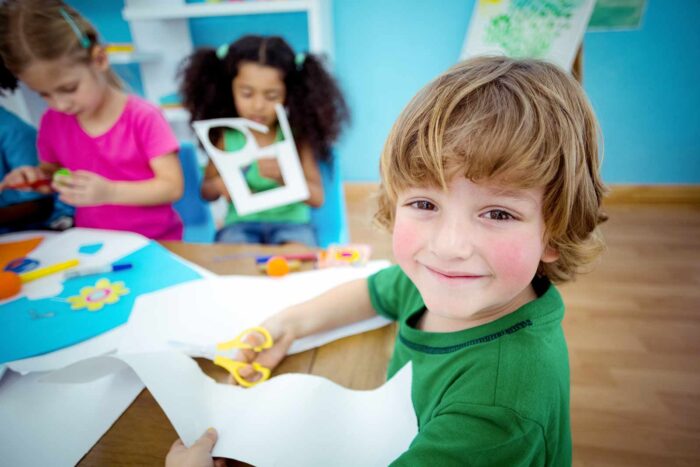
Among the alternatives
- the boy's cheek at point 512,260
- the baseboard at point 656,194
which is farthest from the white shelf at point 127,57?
the baseboard at point 656,194

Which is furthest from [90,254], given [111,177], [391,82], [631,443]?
[391,82]

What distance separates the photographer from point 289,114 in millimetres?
1084

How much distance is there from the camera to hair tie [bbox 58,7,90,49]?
0.76 m

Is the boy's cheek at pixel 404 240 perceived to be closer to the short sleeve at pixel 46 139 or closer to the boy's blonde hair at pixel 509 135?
the boy's blonde hair at pixel 509 135

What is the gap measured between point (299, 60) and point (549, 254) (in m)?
0.83

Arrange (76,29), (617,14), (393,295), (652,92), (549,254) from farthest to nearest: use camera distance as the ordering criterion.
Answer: (652,92), (617,14), (76,29), (393,295), (549,254)

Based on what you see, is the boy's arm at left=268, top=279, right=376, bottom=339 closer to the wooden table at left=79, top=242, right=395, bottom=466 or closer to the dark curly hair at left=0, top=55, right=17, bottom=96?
the wooden table at left=79, top=242, right=395, bottom=466

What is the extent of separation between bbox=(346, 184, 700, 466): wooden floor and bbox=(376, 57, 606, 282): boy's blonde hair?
278 millimetres

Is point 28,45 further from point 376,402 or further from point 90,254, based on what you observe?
point 376,402

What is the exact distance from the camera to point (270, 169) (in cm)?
105

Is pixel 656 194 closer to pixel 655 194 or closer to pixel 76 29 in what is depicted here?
pixel 655 194

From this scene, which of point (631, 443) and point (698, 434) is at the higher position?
point (698, 434)

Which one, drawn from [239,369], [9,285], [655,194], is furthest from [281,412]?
[655,194]

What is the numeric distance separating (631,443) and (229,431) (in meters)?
0.95
